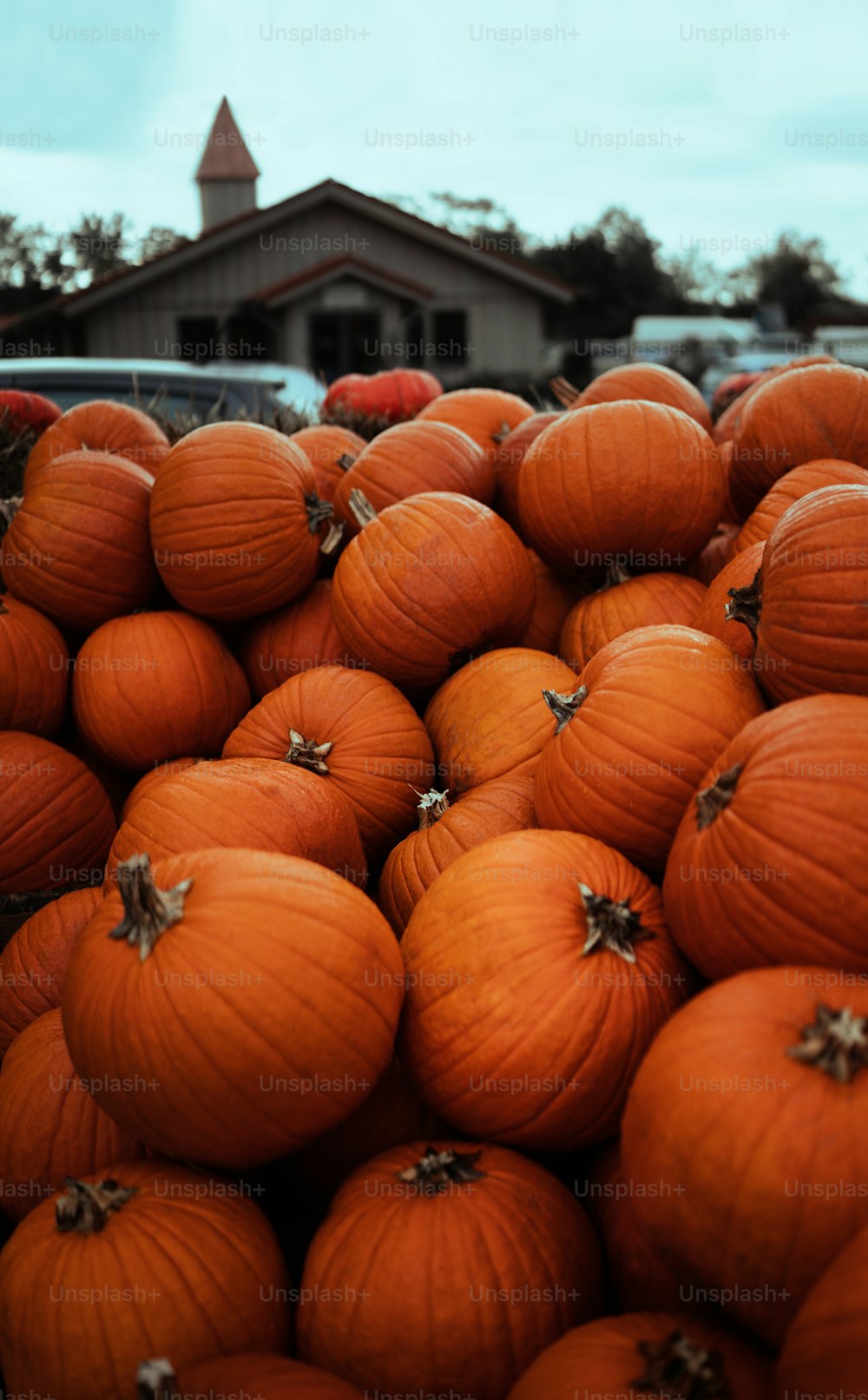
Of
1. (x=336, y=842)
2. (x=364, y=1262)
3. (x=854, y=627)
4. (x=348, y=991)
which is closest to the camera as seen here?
(x=364, y=1262)

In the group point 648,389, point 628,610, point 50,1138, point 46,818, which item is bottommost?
point 50,1138

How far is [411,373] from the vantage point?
6633mm

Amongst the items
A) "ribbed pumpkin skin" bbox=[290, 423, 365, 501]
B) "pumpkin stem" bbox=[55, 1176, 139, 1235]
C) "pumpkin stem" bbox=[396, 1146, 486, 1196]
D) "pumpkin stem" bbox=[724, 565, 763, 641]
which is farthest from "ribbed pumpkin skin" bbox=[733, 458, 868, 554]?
"pumpkin stem" bbox=[55, 1176, 139, 1235]

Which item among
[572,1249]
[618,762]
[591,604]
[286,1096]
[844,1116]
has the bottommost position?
[572,1249]

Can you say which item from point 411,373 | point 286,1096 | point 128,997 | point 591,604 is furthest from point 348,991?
point 411,373

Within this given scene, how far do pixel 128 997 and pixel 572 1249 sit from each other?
2.84 feet

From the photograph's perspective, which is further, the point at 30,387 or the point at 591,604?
the point at 30,387

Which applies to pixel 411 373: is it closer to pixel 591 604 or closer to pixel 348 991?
pixel 591 604

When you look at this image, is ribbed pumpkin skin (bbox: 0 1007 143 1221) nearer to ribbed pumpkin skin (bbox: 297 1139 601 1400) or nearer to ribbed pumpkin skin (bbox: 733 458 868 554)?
ribbed pumpkin skin (bbox: 297 1139 601 1400)

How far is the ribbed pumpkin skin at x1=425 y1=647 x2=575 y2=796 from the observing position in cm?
268

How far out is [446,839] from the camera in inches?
95.8

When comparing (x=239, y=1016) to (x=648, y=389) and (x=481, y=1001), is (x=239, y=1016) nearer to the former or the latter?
(x=481, y=1001)

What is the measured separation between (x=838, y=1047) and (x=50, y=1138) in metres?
1.54

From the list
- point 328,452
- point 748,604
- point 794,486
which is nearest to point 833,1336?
point 748,604
